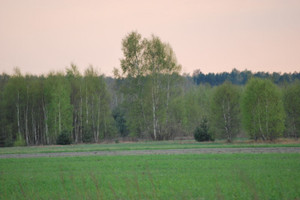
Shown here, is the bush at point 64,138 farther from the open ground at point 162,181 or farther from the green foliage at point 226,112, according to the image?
the open ground at point 162,181

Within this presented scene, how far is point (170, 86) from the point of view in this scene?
182 feet

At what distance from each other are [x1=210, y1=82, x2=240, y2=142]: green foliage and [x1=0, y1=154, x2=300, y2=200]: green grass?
Result: 25939mm

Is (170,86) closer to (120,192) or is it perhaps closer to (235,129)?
(235,129)

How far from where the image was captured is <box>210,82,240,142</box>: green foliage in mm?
44688

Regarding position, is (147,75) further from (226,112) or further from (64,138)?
(64,138)

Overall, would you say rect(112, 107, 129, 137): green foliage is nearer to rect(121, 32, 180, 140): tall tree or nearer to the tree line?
the tree line

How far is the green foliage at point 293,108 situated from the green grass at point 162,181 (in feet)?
115

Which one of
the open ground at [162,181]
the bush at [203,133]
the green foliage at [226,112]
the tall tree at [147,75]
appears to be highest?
the tall tree at [147,75]

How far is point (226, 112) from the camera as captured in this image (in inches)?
1768

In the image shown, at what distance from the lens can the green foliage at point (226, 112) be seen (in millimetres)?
44688

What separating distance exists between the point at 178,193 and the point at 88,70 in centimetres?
5445

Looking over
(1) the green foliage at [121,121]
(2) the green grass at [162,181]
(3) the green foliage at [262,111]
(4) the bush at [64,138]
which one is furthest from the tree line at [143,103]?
(2) the green grass at [162,181]

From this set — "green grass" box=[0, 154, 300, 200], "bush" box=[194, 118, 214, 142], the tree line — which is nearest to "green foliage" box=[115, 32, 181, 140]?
the tree line

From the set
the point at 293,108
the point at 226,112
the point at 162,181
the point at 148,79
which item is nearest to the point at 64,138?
the point at 148,79
